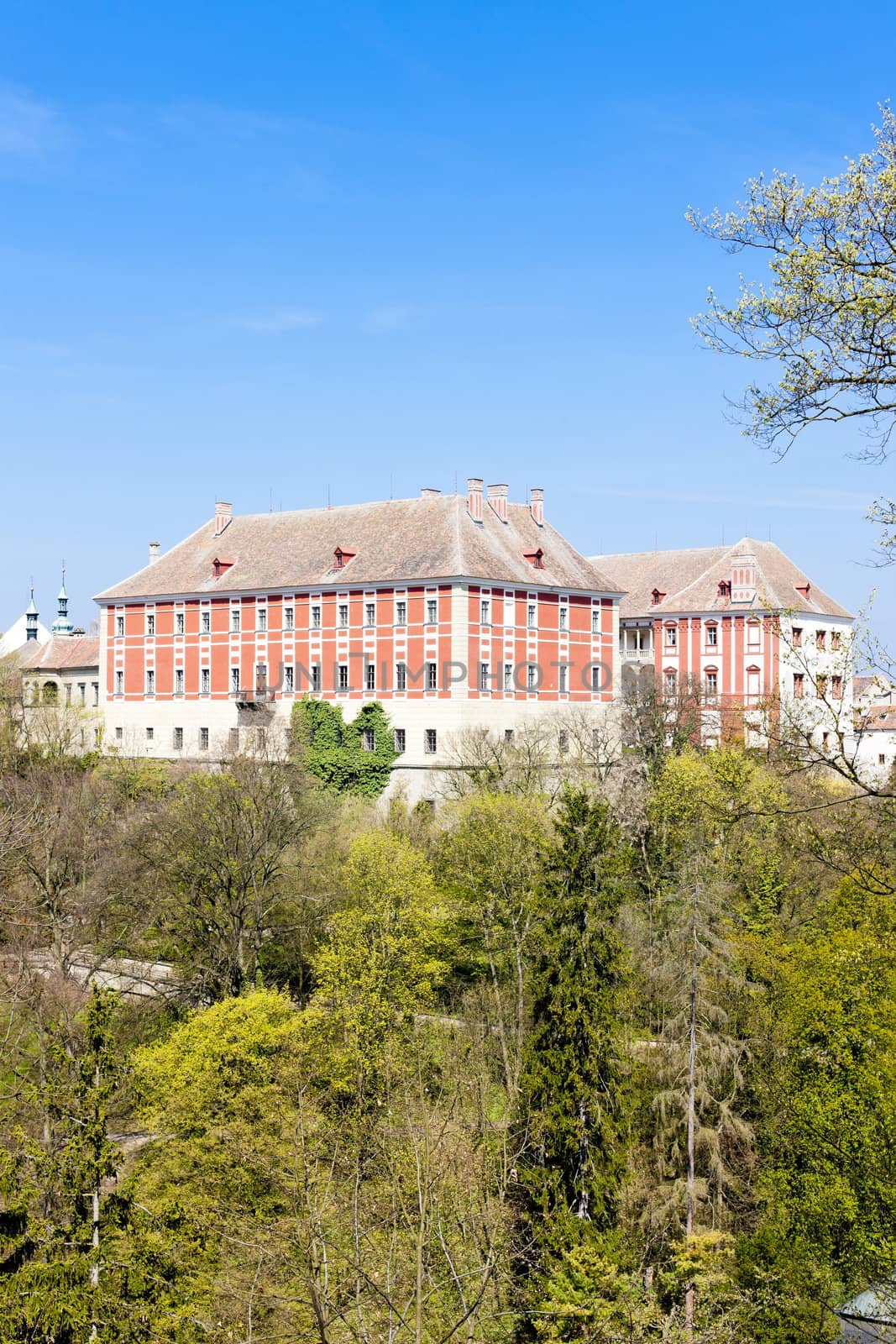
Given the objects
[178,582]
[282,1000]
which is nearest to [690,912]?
[282,1000]

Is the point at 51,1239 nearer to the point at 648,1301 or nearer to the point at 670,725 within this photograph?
the point at 648,1301

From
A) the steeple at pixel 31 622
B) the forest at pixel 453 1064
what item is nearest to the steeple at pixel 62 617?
the steeple at pixel 31 622

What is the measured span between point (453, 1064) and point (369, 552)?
92.4 ft

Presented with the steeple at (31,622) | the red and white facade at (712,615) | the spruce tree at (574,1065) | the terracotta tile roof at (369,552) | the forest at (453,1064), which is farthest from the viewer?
the steeple at (31,622)

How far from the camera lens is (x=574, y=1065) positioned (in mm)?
23078

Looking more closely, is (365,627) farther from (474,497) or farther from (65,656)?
(65,656)

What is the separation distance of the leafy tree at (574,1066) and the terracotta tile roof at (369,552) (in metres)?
23.9

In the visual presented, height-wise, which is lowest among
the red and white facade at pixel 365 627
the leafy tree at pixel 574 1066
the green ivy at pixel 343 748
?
the leafy tree at pixel 574 1066

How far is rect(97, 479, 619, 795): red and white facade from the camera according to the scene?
156 ft

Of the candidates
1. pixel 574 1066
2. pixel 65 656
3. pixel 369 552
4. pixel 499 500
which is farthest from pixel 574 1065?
pixel 65 656

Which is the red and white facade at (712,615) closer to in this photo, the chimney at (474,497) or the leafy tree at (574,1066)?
the chimney at (474,497)

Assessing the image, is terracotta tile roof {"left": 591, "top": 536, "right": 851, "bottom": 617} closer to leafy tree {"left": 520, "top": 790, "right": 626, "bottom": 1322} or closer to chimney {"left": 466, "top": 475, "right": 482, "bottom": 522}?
chimney {"left": 466, "top": 475, "right": 482, "bottom": 522}

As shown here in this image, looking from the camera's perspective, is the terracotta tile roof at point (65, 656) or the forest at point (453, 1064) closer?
the forest at point (453, 1064)

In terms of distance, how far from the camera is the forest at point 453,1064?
14.0 metres
